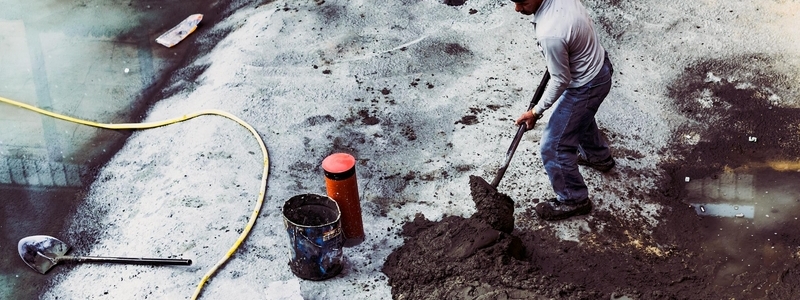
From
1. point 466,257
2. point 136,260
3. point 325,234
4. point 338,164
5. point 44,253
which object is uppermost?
point 338,164

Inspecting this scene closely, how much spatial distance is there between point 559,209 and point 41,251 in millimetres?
3918

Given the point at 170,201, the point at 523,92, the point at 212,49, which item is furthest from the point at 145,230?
the point at 523,92

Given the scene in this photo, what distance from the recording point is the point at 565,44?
183 inches

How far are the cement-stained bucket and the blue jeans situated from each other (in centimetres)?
166

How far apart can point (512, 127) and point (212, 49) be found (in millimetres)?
3575

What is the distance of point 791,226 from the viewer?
5496 mm

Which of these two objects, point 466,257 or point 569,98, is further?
point 569,98

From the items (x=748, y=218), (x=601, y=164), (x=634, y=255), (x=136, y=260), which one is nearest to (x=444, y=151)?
(x=601, y=164)

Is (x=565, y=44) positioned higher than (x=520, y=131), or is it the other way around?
(x=565, y=44)

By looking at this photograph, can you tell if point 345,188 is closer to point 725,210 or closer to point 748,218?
point 725,210

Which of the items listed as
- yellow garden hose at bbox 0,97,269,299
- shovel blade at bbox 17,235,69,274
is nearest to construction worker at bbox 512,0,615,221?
yellow garden hose at bbox 0,97,269,299

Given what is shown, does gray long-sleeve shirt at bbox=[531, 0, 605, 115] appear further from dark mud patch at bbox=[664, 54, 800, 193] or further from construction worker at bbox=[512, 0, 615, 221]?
dark mud patch at bbox=[664, 54, 800, 193]

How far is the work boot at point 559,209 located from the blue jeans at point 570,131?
0.13 ft

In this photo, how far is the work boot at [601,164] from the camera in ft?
19.5
